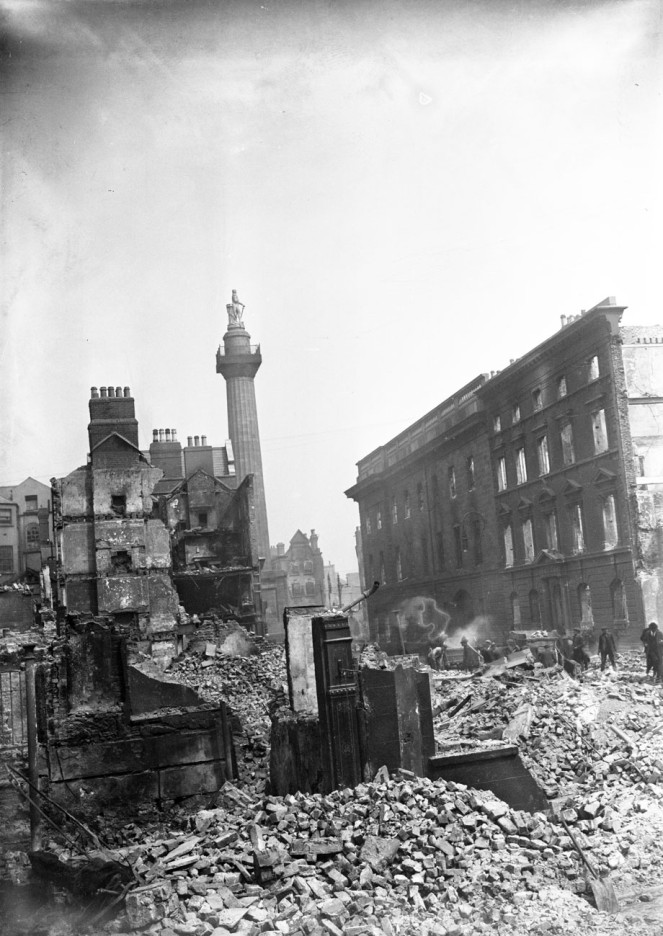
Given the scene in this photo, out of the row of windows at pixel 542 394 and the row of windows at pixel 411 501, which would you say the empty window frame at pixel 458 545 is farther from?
the row of windows at pixel 542 394

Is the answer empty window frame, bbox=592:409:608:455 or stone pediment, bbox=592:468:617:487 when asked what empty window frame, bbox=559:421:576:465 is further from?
stone pediment, bbox=592:468:617:487

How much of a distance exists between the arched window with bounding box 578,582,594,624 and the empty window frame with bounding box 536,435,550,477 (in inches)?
166

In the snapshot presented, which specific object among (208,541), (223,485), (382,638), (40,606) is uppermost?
(223,485)

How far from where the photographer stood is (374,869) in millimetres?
7848

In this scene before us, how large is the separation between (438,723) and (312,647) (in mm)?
5008

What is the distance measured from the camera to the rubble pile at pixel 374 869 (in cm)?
722

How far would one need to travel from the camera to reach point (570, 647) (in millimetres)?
22141

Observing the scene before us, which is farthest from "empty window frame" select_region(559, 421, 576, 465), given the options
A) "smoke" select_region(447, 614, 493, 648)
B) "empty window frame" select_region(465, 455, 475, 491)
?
"smoke" select_region(447, 614, 493, 648)

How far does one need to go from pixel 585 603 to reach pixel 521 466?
6.41 meters

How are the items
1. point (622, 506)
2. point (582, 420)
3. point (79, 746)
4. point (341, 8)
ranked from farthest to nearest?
point (582, 420) → point (622, 506) → point (79, 746) → point (341, 8)

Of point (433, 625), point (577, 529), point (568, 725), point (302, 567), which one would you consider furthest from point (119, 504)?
point (302, 567)

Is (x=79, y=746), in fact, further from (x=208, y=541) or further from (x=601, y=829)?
(x=208, y=541)

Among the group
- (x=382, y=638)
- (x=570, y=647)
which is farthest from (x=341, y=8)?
(x=382, y=638)

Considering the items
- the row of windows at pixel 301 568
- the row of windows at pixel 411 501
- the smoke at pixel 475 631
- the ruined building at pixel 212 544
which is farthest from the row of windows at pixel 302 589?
the smoke at pixel 475 631
